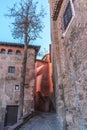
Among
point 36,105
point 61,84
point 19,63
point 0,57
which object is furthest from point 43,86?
point 61,84

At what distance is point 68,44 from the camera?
21.2ft

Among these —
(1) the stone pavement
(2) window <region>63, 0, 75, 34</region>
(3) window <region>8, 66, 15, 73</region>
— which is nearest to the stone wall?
(3) window <region>8, 66, 15, 73</region>

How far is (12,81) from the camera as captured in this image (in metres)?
13.0

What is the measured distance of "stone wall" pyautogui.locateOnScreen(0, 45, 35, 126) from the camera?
12.3 metres

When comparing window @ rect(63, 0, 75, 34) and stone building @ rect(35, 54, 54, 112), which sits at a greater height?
window @ rect(63, 0, 75, 34)

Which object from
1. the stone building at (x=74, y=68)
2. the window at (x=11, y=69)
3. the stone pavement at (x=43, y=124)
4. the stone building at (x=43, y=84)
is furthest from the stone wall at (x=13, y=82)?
the stone building at (x=74, y=68)

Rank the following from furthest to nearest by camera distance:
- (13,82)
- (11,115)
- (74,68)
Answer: (13,82) → (11,115) → (74,68)

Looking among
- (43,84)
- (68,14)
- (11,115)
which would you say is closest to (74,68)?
(68,14)

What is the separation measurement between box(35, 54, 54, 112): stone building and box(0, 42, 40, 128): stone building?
6.97 feet

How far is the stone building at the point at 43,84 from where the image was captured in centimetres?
1467

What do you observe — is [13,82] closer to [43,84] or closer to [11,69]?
[11,69]

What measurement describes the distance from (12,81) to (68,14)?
26.3 ft

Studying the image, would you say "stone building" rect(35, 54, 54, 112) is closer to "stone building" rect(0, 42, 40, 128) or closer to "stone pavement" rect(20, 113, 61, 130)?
"stone building" rect(0, 42, 40, 128)

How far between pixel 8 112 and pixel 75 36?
8.80 m
